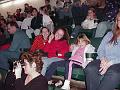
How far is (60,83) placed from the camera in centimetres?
438

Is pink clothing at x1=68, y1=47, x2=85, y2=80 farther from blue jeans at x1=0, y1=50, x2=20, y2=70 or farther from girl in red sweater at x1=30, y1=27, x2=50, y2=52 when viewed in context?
blue jeans at x1=0, y1=50, x2=20, y2=70

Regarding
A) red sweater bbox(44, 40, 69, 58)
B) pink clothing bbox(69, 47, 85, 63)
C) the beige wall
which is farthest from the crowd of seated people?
the beige wall

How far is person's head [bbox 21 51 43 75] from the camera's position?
3033 mm

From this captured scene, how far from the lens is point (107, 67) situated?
3.63 m

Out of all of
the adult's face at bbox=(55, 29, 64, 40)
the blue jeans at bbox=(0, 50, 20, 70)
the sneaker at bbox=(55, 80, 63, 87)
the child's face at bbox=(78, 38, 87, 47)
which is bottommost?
the sneaker at bbox=(55, 80, 63, 87)

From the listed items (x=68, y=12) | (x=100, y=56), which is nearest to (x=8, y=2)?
(x=68, y=12)

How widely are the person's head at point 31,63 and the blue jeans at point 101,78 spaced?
0.79 m

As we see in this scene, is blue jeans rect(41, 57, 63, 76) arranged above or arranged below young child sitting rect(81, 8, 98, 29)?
below

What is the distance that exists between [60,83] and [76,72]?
263mm

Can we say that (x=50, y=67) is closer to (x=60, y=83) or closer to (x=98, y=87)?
(x=60, y=83)

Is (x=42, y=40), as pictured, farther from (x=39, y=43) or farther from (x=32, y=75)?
(x=32, y=75)

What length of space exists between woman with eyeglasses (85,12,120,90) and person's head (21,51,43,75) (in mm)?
805

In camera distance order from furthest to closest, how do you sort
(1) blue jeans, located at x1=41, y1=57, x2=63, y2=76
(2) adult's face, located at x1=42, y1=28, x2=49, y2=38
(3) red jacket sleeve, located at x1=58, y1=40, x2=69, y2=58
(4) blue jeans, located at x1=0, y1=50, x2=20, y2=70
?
1. (4) blue jeans, located at x1=0, y1=50, x2=20, y2=70
2. (2) adult's face, located at x1=42, y1=28, x2=49, y2=38
3. (3) red jacket sleeve, located at x1=58, y1=40, x2=69, y2=58
4. (1) blue jeans, located at x1=41, y1=57, x2=63, y2=76

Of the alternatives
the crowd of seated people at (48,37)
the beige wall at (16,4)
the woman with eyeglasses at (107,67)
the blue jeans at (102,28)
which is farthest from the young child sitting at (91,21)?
the beige wall at (16,4)
